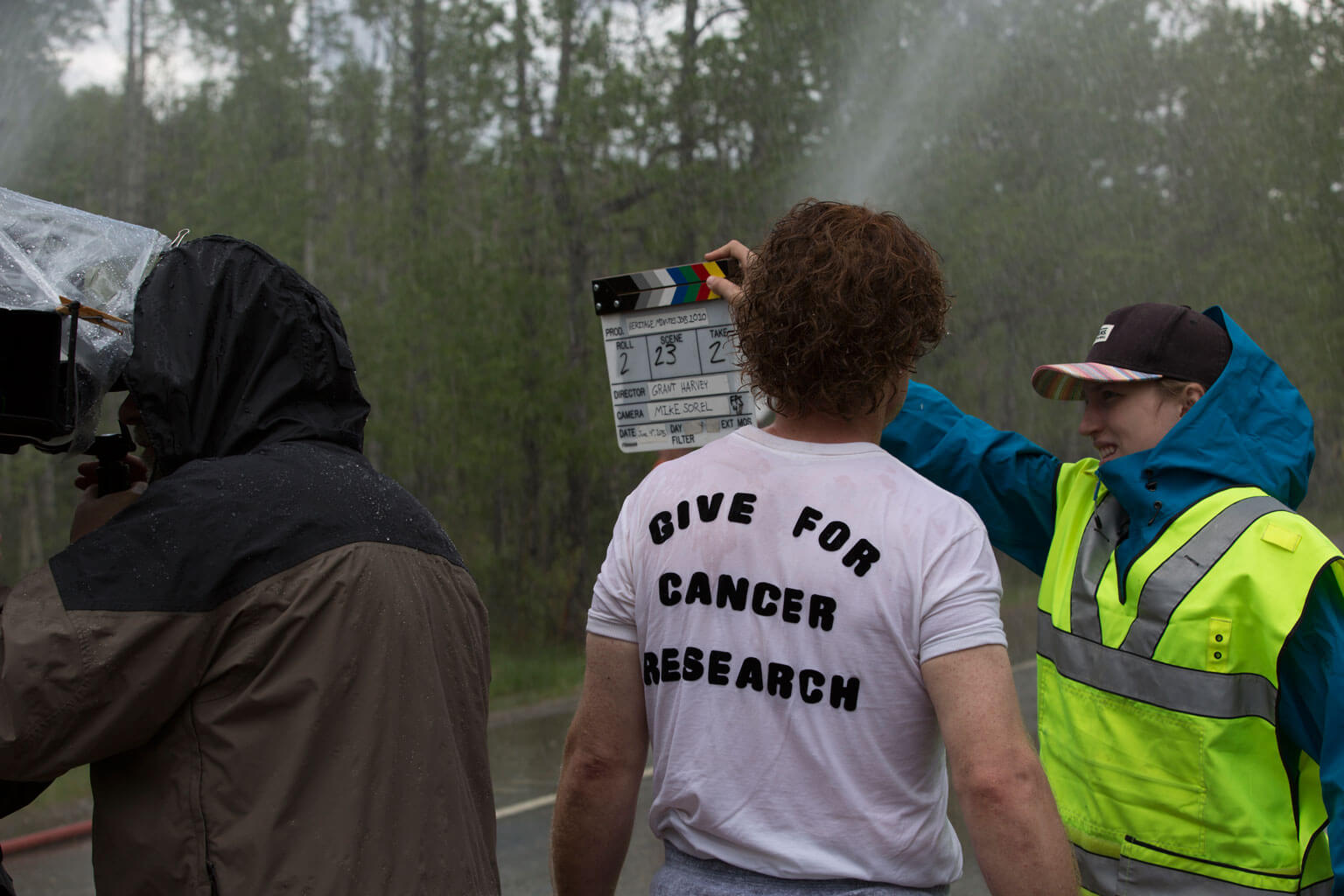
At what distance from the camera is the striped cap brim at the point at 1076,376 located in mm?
2703

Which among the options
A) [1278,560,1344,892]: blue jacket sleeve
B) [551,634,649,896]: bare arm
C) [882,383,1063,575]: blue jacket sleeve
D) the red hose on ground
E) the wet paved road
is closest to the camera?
[551,634,649,896]: bare arm

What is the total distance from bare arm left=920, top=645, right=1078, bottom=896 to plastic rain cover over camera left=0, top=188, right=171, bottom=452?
1.53 m

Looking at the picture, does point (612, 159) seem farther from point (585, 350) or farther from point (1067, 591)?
point (1067, 591)

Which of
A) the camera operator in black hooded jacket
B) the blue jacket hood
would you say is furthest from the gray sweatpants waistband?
the blue jacket hood

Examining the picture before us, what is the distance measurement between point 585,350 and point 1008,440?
11.9 metres

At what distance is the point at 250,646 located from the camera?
185cm

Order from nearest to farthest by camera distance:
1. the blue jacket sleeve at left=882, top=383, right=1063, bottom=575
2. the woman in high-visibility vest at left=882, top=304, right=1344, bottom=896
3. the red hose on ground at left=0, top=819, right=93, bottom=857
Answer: the woman in high-visibility vest at left=882, top=304, right=1344, bottom=896 → the blue jacket sleeve at left=882, top=383, right=1063, bottom=575 → the red hose on ground at left=0, top=819, right=93, bottom=857

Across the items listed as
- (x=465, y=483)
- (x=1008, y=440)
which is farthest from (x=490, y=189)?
(x=1008, y=440)

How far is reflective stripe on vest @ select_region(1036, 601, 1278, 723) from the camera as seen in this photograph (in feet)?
7.51

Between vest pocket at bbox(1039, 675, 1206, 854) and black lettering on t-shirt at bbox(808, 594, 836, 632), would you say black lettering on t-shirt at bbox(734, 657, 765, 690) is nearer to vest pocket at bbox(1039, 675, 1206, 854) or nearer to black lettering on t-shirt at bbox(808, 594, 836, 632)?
black lettering on t-shirt at bbox(808, 594, 836, 632)

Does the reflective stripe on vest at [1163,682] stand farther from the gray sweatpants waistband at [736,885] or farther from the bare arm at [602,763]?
the bare arm at [602,763]

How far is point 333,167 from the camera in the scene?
22.9 meters

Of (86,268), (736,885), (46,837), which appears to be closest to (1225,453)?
(736,885)

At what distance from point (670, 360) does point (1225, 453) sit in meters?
1.17
